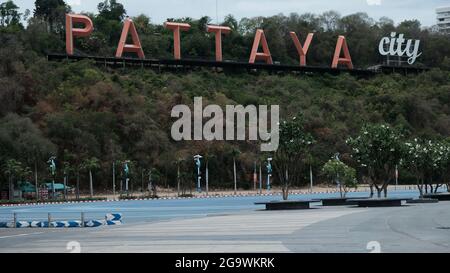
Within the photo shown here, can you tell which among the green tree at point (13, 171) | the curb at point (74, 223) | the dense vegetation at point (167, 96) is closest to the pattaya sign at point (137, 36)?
the dense vegetation at point (167, 96)

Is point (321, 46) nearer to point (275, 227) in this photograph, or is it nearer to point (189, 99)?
point (189, 99)

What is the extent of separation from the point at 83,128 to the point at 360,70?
136ft

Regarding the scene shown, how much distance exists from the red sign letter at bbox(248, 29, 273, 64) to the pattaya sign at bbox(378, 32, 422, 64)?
1401 cm

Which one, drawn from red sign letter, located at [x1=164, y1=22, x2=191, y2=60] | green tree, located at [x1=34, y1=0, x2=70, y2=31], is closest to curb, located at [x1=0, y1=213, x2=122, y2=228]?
red sign letter, located at [x1=164, y1=22, x2=191, y2=60]

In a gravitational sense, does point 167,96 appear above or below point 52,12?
below

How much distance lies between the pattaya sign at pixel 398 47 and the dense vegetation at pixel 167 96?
3.45 metres

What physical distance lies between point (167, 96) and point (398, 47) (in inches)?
1239

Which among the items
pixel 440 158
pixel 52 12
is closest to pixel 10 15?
pixel 52 12

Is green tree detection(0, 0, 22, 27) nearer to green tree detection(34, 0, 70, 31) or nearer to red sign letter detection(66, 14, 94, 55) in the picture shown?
green tree detection(34, 0, 70, 31)

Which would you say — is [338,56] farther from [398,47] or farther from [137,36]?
[137,36]

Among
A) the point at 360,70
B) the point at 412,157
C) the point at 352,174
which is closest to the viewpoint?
the point at 412,157

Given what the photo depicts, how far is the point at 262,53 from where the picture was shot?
79.6m

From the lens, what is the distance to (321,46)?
308 ft
